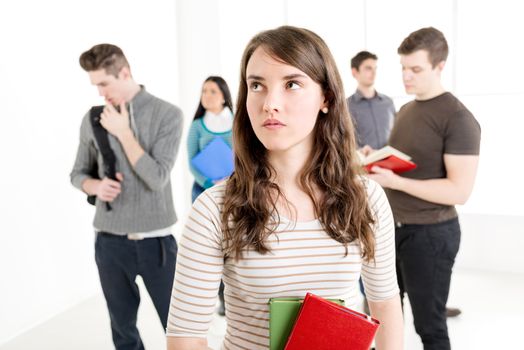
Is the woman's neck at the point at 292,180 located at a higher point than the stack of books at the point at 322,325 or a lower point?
higher

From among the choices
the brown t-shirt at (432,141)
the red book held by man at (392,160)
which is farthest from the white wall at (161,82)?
the brown t-shirt at (432,141)

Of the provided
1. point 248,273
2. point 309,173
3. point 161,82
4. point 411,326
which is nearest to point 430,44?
point 309,173

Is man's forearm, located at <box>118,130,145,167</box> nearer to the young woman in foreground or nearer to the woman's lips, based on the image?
the young woman in foreground

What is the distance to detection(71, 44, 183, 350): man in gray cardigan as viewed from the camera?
2.13m

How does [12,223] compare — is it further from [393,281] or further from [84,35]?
[393,281]

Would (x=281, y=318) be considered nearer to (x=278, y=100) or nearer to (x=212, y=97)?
(x=278, y=100)

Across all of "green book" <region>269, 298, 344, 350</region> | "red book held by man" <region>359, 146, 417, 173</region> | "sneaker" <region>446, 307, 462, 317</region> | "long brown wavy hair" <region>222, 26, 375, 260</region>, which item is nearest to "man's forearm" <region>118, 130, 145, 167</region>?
"red book held by man" <region>359, 146, 417, 173</region>

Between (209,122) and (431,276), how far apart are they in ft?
6.04

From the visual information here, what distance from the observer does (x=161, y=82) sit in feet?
15.6

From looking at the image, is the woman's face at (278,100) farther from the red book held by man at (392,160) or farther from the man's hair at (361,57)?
the man's hair at (361,57)

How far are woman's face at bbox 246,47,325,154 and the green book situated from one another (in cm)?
31

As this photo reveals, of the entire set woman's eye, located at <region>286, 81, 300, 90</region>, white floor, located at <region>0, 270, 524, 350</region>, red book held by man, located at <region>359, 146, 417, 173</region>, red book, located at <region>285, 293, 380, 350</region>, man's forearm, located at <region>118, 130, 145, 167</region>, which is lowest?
white floor, located at <region>0, 270, 524, 350</region>

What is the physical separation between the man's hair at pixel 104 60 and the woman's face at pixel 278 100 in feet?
4.12

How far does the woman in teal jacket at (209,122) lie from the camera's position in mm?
3295
